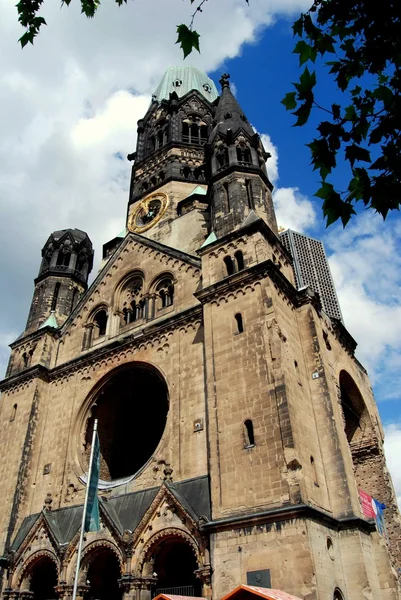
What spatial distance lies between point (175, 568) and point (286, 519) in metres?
6.37

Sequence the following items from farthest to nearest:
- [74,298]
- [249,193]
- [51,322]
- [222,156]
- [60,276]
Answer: [60,276] → [74,298] → [51,322] → [222,156] → [249,193]

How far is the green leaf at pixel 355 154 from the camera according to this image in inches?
248

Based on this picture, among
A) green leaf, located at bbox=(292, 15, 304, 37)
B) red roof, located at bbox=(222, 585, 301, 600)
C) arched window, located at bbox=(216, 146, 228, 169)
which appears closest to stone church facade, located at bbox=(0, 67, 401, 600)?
arched window, located at bbox=(216, 146, 228, 169)

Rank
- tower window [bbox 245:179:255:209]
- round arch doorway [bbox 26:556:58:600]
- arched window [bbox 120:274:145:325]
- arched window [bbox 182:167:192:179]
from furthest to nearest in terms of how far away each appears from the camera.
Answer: arched window [bbox 182:167:192:179], arched window [bbox 120:274:145:325], tower window [bbox 245:179:255:209], round arch doorway [bbox 26:556:58:600]

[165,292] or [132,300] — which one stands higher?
[132,300]

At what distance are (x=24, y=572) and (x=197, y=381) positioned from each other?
9.88 metres

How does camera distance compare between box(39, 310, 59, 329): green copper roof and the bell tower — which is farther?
the bell tower

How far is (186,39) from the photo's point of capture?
654cm

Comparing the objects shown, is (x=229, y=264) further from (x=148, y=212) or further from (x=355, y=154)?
(x=355, y=154)

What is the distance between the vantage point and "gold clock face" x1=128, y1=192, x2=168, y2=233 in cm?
3325

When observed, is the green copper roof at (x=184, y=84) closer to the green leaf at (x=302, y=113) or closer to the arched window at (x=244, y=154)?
the arched window at (x=244, y=154)

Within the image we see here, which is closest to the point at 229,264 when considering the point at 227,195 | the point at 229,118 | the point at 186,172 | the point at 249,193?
the point at 227,195

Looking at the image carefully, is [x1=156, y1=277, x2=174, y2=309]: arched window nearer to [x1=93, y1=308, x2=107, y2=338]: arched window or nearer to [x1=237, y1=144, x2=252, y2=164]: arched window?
[x1=93, y1=308, x2=107, y2=338]: arched window

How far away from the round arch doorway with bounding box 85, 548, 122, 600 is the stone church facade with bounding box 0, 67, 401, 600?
68 millimetres
